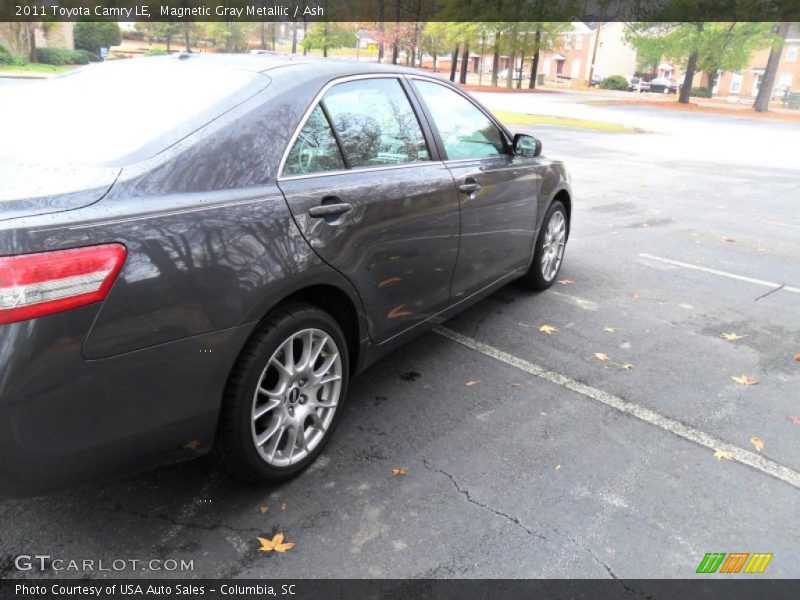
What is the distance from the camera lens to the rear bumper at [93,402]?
1844 millimetres

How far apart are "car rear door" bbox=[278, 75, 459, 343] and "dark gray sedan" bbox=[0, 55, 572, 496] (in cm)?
1

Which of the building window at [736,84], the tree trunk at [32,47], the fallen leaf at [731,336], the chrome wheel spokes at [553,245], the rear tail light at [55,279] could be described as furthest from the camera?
the building window at [736,84]

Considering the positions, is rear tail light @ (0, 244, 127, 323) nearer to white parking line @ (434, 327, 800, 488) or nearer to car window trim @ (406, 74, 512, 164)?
car window trim @ (406, 74, 512, 164)

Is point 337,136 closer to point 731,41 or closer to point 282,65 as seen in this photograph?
point 282,65

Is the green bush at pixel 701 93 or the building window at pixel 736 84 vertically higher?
the building window at pixel 736 84

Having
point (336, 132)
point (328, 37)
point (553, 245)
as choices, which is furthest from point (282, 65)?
point (328, 37)

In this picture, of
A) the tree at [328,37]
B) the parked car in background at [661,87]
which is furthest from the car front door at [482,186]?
the parked car in background at [661,87]

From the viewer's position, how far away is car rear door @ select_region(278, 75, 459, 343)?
272 centimetres

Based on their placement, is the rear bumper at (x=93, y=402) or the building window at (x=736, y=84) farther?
the building window at (x=736, y=84)

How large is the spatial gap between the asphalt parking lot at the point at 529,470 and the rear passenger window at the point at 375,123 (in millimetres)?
1304

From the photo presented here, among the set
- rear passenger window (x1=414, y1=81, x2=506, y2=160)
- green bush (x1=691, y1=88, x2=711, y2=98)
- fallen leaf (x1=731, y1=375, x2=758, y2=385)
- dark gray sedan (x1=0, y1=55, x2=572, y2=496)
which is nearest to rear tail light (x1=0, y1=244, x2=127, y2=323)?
dark gray sedan (x1=0, y1=55, x2=572, y2=496)

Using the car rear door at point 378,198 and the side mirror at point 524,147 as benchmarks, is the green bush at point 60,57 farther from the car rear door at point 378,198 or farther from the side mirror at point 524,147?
the car rear door at point 378,198

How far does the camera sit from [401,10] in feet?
168

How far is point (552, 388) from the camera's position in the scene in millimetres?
3791
